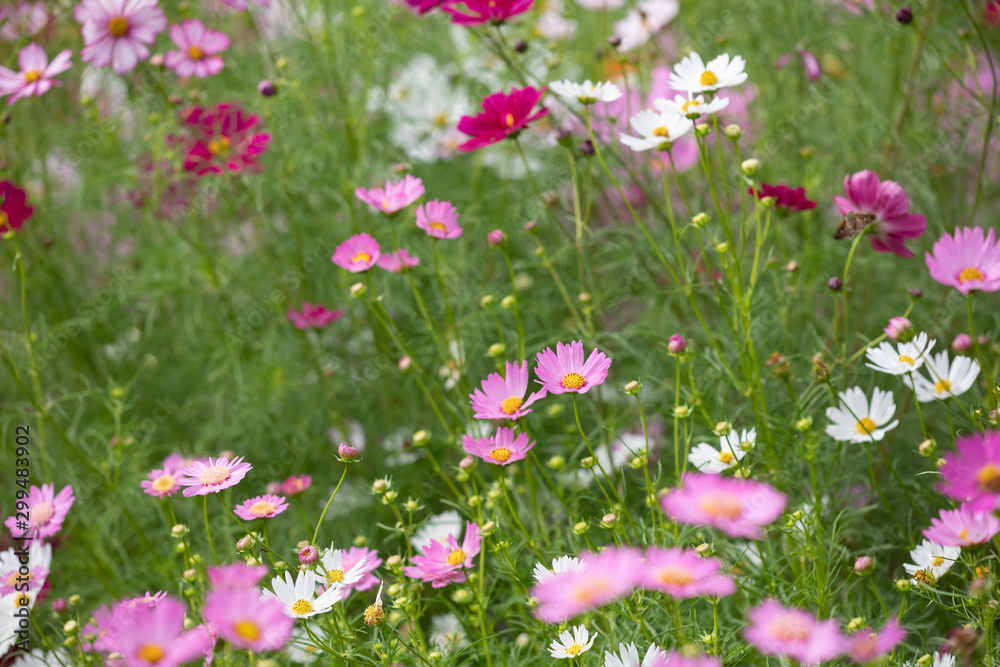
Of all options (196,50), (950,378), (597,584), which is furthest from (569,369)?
(196,50)

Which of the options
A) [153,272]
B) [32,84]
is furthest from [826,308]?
[32,84]

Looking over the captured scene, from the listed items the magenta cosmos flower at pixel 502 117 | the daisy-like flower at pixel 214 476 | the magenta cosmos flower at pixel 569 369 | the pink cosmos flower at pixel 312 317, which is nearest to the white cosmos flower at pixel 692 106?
the magenta cosmos flower at pixel 502 117

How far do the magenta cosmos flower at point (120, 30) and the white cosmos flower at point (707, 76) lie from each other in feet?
2.57

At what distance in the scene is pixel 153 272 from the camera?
1.44 meters

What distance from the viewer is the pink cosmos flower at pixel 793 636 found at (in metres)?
0.42

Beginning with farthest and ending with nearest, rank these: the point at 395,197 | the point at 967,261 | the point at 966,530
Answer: the point at 395,197, the point at 967,261, the point at 966,530

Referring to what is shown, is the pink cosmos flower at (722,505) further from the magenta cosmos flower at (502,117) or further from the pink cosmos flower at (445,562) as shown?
the magenta cosmos flower at (502,117)

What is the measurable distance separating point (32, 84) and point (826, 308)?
4.42 feet

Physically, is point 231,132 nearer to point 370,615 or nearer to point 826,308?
point 370,615

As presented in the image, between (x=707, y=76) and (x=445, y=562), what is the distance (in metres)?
0.58

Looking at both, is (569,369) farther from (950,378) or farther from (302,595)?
(950,378)

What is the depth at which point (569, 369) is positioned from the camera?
74 cm

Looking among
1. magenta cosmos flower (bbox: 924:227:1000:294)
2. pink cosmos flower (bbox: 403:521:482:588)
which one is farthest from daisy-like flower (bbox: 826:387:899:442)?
pink cosmos flower (bbox: 403:521:482:588)

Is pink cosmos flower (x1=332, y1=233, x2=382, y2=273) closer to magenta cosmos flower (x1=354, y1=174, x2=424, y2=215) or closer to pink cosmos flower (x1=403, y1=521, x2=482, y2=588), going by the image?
magenta cosmos flower (x1=354, y1=174, x2=424, y2=215)
